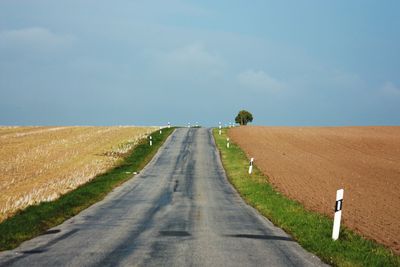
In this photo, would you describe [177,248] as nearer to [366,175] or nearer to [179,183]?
[179,183]

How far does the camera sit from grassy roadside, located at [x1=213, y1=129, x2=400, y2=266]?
1084 centimetres

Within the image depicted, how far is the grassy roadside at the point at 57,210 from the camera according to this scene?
12914mm

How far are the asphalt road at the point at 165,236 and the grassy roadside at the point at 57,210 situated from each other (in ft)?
1.51

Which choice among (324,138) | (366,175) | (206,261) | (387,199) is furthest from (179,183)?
(324,138)

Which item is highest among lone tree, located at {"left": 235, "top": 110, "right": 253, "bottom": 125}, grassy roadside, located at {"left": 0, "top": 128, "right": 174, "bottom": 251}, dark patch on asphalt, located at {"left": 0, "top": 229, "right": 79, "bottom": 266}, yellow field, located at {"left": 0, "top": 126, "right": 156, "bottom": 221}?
lone tree, located at {"left": 235, "top": 110, "right": 253, "bottom": 125}

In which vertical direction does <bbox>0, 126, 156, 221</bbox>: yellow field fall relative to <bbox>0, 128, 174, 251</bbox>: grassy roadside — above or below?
below

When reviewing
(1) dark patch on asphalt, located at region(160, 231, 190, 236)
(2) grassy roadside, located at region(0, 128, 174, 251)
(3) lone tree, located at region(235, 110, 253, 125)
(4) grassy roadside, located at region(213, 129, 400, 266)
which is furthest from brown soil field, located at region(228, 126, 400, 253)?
(3) lone tree, located at region(235, 110, 253, 125)

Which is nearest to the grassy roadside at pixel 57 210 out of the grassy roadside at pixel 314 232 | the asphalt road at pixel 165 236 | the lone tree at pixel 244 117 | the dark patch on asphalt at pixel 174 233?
the asphalt road at pixel 165 236

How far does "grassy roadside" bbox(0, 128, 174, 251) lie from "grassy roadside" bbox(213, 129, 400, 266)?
6.65 m

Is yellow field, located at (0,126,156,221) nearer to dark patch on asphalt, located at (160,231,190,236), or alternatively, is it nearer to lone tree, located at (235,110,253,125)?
dark patch on asphalt, located at (160,231,190,236)

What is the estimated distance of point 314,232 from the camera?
44.8 ft

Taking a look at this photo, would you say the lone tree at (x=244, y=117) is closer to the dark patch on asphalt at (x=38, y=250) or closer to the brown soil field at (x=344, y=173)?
the brown soil field at (x=344, y=173)

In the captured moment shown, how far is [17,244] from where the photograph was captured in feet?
38.2

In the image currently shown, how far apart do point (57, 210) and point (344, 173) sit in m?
20.8
